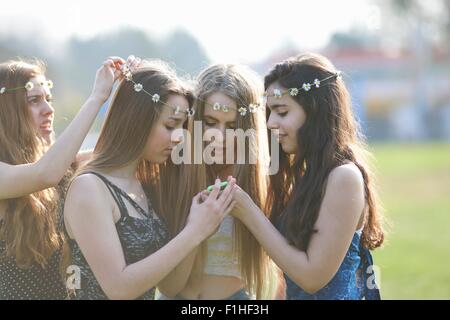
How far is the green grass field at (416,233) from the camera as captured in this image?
371 inches

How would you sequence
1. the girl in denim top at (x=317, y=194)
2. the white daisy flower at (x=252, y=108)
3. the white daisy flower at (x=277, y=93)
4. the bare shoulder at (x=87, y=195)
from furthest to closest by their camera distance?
1. the white daisy flower at (x=252, y=108)
2. the white daisy flower at (x=277, y=93)
3. the girl in denim top at (x=317, y=194)
4. the bare shoulder at (x=87, y=195)

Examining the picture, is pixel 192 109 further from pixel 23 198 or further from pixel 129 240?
pixel 23 198

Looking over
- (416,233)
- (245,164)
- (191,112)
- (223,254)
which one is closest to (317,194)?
(245,164)

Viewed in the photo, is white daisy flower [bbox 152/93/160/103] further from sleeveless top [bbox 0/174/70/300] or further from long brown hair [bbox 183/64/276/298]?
sleeveless top [bbox 0/174/70/300]

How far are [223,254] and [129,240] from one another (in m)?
0.73

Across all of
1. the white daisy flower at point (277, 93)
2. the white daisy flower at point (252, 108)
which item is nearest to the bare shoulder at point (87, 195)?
the white daisy flower at point (252, 108)

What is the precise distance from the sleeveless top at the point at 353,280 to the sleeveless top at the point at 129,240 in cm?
72

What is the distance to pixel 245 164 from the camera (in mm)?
4270

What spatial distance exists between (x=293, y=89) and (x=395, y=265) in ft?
25.8

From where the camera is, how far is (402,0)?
2822 inches

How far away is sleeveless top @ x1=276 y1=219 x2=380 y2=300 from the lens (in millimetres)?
4141

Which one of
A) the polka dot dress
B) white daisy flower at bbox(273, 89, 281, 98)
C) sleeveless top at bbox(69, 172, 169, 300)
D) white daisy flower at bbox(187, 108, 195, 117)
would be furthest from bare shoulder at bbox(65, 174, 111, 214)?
white daisy flower at bbox(273, 89, 281, 98)

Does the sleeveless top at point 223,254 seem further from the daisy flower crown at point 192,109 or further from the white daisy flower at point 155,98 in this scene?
the white daisy flower at point 155,98
